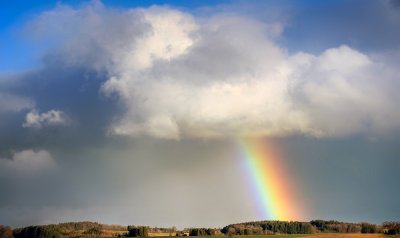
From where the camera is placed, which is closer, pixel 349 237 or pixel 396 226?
pixel 349 237

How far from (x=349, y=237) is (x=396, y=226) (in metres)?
36.4

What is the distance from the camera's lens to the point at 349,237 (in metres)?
168

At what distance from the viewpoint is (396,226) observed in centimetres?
19312

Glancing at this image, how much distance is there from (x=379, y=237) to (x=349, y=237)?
10.4 meters

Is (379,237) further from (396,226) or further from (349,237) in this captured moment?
(396,226)

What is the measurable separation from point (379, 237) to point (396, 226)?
3007cm

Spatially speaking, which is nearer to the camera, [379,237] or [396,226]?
[379,237]

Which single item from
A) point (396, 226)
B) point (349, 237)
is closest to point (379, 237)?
point (349, 237)

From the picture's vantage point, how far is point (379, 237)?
551 feet
